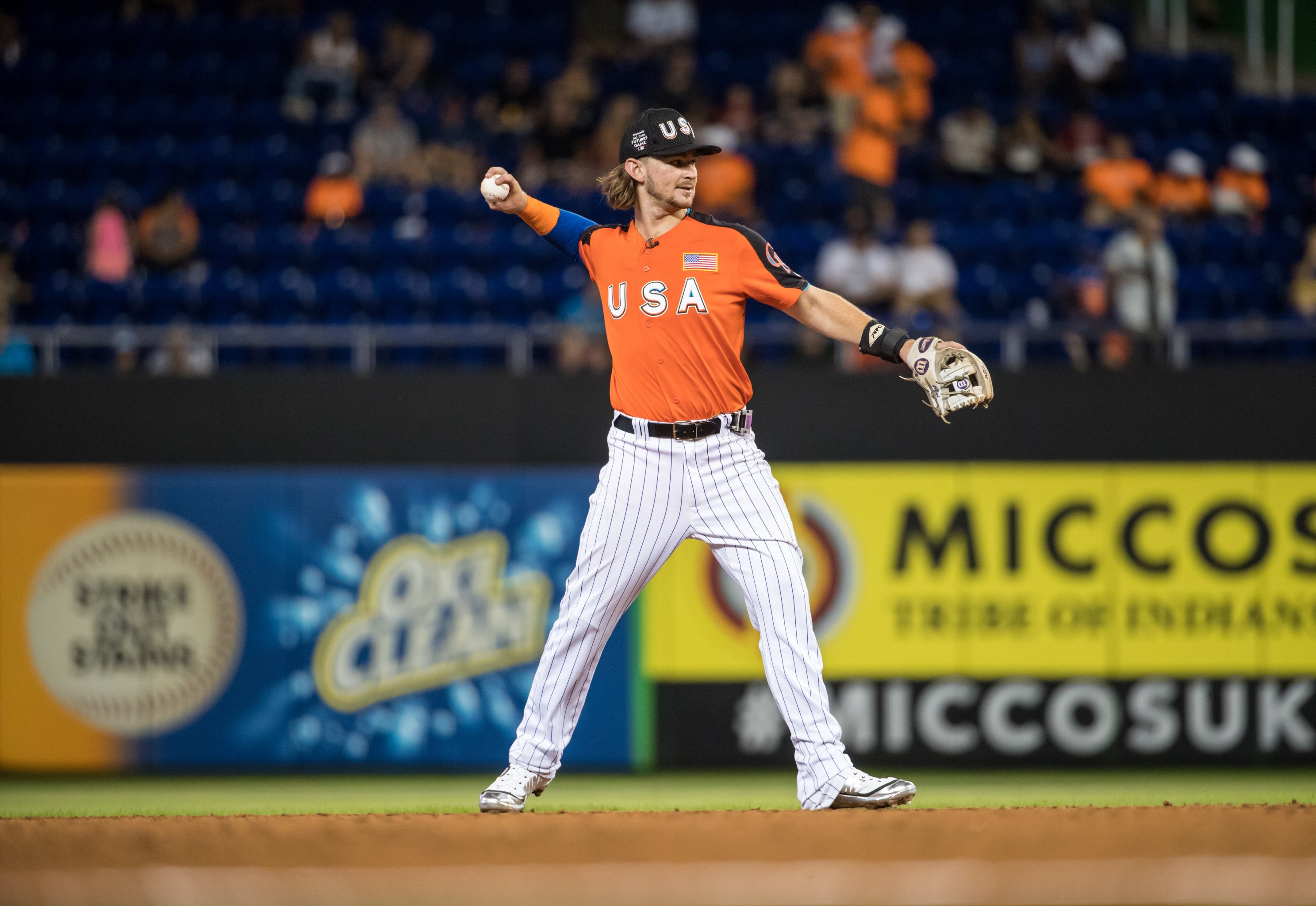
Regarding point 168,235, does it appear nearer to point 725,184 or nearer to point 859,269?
point 725,184

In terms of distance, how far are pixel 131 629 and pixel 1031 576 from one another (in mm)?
4761

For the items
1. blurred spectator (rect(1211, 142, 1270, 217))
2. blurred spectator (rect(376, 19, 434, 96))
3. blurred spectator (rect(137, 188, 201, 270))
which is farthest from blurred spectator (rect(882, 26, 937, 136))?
blurred spectator (rect(137, 188, 201, 270))

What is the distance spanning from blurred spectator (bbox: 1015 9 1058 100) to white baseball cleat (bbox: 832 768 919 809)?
807 cm

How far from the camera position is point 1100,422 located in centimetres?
811

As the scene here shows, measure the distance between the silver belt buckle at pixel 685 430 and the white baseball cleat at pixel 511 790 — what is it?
43.1 inches

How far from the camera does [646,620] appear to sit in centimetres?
759

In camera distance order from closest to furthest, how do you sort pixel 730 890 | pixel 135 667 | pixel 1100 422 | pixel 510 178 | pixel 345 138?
pixel 730 890 < pixel 510 178 < pixel 135 667 < pixel 1100 422 < pixel 345 138

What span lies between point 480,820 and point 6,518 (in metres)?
4.84

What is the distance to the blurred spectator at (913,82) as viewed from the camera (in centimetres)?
1052

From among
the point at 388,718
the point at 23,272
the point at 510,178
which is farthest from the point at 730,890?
the point at 23,272

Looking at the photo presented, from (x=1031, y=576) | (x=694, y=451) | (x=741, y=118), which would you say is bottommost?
(x=1031, y=576)

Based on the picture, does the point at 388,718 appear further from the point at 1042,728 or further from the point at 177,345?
the point at 1042,728

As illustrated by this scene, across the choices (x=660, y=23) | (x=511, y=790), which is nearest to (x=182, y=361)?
(x=511, y=790)

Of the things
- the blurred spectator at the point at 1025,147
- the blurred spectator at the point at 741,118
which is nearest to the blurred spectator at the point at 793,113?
the blurred spectator at the point at 741,118
